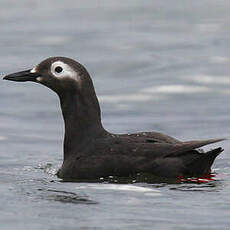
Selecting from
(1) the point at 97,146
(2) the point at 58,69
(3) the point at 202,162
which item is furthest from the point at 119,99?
(3) the point at 202,162

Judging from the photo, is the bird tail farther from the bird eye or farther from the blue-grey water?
the bird eye

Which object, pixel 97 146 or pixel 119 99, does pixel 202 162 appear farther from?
pixel 119 99

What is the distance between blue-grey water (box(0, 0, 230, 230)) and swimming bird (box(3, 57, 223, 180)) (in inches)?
12.0

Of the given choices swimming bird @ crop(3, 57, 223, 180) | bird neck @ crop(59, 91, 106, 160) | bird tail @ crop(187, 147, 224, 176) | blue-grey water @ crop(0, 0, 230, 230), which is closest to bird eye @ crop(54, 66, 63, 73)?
swimming bird @ crop(3, 57, 223, 180)

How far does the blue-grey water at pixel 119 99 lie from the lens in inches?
458

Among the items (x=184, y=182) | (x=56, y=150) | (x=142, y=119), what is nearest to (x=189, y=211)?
(x=184, y=182)

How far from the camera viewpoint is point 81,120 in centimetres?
1448

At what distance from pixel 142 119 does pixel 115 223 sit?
7.95m

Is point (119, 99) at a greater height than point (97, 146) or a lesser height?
greater

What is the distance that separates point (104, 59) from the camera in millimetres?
23047

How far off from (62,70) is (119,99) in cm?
581

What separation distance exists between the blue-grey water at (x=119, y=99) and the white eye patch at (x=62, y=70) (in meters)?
1.21

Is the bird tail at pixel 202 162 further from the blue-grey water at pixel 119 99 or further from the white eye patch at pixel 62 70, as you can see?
the white eye patch at pixel 62 70

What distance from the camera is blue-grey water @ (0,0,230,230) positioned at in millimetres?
11641
